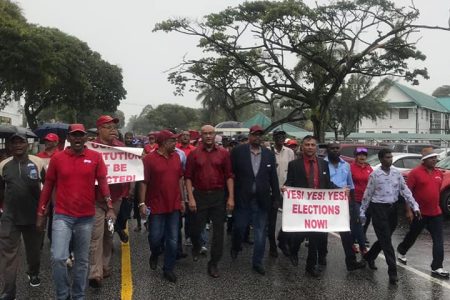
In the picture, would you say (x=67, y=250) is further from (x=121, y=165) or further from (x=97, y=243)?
(x=121, y=165)

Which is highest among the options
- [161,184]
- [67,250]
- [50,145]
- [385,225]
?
[50,145]

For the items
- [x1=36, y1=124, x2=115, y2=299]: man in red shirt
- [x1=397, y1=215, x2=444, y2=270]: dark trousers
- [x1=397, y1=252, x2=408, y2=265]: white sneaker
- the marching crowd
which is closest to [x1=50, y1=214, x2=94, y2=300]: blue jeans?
[x1=36, y1=124, x2=115, y2=299]: man in red shirt

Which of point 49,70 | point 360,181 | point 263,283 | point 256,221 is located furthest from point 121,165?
point 49,70

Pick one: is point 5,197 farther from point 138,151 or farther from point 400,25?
point 400,25

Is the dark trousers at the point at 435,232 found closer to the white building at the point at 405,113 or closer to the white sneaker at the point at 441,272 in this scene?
the white sneaker at the point at 441,272

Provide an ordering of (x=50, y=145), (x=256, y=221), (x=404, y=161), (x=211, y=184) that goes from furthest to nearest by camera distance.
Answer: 1. (x=404, y=161)
2. (x=50, y=145)
3. (x=256, y=221)
4. (x=211, y=184)

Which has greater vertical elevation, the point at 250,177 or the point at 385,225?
the point at 250,177

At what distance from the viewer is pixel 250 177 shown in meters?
6.53

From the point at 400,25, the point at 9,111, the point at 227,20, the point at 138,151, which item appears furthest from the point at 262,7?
the point at 9,111

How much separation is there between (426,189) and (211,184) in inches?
112

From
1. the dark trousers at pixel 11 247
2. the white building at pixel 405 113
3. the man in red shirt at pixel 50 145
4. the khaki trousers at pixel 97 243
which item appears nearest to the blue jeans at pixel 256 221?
the khaki trousers at pixel 97 243

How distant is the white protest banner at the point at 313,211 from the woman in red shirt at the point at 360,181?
76cm

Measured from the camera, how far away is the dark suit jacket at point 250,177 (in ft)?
21.4

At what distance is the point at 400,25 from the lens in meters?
24.7
